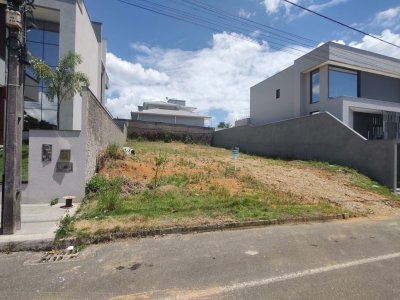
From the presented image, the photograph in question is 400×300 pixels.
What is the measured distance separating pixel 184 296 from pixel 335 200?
8388 mm

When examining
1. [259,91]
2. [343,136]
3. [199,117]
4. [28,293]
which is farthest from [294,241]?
[199,117]

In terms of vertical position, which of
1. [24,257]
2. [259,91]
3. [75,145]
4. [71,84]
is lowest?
[24,257]

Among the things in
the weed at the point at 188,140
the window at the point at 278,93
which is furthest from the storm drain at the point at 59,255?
the weed at the point at 188,140

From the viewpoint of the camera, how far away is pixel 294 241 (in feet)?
20.0

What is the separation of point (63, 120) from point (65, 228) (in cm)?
1257

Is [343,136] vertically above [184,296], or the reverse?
[343,136]

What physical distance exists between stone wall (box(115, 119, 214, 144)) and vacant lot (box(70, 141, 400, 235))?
1823cm

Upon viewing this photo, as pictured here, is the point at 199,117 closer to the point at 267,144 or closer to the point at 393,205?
the point at 267,144

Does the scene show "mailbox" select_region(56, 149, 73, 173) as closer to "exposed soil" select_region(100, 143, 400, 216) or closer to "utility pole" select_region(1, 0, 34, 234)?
"exposed soil" select_region(100, 143, 400, 216)

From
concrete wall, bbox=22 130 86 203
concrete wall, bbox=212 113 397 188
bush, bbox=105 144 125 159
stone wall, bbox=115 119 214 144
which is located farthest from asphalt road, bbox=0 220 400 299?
stone wall, bbox=115 119 214 144

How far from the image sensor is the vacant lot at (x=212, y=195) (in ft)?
23.7

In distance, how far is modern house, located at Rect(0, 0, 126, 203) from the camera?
889 centimetres

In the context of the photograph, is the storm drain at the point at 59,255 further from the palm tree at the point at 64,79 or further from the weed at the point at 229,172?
the palm tree at the point at 64,79

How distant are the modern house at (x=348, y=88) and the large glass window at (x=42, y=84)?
1821cm
